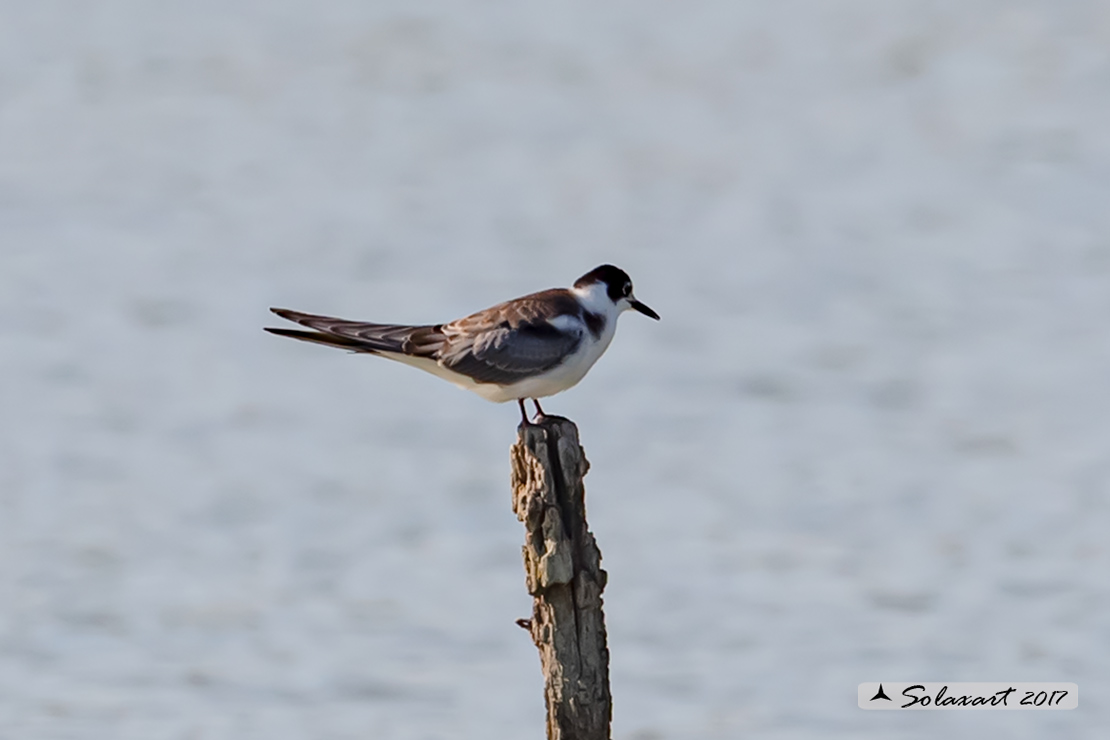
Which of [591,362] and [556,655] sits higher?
[591,362]

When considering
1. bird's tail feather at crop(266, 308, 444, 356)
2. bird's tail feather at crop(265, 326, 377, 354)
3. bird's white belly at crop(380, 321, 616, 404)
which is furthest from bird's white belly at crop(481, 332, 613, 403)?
bird's tail feather at crop(265, 326, 377, 354)

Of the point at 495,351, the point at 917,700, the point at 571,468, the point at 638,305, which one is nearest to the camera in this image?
the point at 571,468

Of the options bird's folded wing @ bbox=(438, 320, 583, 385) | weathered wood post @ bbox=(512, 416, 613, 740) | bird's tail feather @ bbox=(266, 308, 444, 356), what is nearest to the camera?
weathered wood post @ bbox=(512, 416, 613, 740)

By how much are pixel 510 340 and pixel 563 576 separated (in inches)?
60.5

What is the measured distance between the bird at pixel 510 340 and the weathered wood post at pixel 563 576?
2.50 ft

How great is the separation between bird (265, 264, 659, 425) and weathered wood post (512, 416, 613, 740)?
762 millimetres

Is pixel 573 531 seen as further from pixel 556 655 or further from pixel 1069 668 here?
pixel 1069 668

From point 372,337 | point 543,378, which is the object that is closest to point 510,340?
point 543,378

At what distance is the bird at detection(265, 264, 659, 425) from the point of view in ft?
30.5

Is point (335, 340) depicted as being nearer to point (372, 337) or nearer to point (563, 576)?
point (372, 337)

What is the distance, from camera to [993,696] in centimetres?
1255

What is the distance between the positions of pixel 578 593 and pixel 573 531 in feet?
0.92

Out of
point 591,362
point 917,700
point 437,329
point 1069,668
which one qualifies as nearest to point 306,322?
point 437,329

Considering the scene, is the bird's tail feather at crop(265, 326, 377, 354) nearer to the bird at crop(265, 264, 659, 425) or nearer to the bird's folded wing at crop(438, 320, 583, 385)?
the bird at crop(265, 264, 659, 425)
